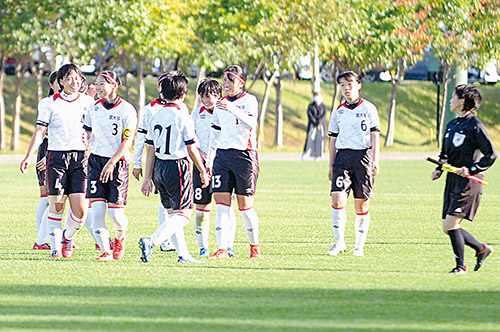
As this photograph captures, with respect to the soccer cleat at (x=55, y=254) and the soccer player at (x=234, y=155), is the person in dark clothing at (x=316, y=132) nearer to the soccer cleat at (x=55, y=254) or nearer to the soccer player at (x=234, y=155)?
the soccer player at (x=234, y=155)

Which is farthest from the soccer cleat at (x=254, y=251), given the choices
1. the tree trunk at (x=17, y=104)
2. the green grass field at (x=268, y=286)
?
the tree trunk at (x=17, y=104)

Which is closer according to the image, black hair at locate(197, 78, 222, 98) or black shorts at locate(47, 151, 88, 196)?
black shorts at locate(47, 151, 88, 196)

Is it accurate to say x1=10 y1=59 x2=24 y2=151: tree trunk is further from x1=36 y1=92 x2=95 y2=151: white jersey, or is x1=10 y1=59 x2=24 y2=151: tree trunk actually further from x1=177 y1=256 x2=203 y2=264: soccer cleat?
x1=177 y1=256 x2=203 y2=264: soccer cleat

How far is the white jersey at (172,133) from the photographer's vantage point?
9758 mm

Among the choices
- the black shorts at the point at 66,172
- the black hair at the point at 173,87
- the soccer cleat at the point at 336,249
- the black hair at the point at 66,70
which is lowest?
the soccer cleat at the point at 336,249

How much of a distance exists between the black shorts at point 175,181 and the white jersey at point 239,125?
67 centimetres

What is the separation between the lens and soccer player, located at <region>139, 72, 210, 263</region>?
9766 mm

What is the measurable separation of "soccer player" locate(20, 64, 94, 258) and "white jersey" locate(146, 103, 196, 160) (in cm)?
101

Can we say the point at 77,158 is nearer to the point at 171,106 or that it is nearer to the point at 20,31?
the point at 171,106

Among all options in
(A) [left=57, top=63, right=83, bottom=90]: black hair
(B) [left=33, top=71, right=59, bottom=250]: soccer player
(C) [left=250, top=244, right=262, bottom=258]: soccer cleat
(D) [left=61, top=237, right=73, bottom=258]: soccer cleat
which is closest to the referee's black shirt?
(C) [left=250, top=244, right=262, bottom=258]: soccer cleat

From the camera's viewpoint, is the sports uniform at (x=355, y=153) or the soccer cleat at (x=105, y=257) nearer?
the soccer cleat at (x=105, y=257)

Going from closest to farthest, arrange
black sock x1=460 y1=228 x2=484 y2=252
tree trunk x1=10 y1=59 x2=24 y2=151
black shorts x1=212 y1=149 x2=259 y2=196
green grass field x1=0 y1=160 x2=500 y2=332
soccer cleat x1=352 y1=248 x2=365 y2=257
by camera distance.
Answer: green grass field x1=0 y1=160 x2=500 y2=332
black sock x1=460 y1=228 x2=484 y2=252
black shorts x1=212 y1=149 x2=259 y2=196
soccer cleat x1=352 y1=248 x2=365 y2=257
tree trunk x1=10 y1=59 x2=24 y2=151

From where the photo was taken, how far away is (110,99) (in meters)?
10.2

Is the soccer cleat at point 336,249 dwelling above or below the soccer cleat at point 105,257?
above
